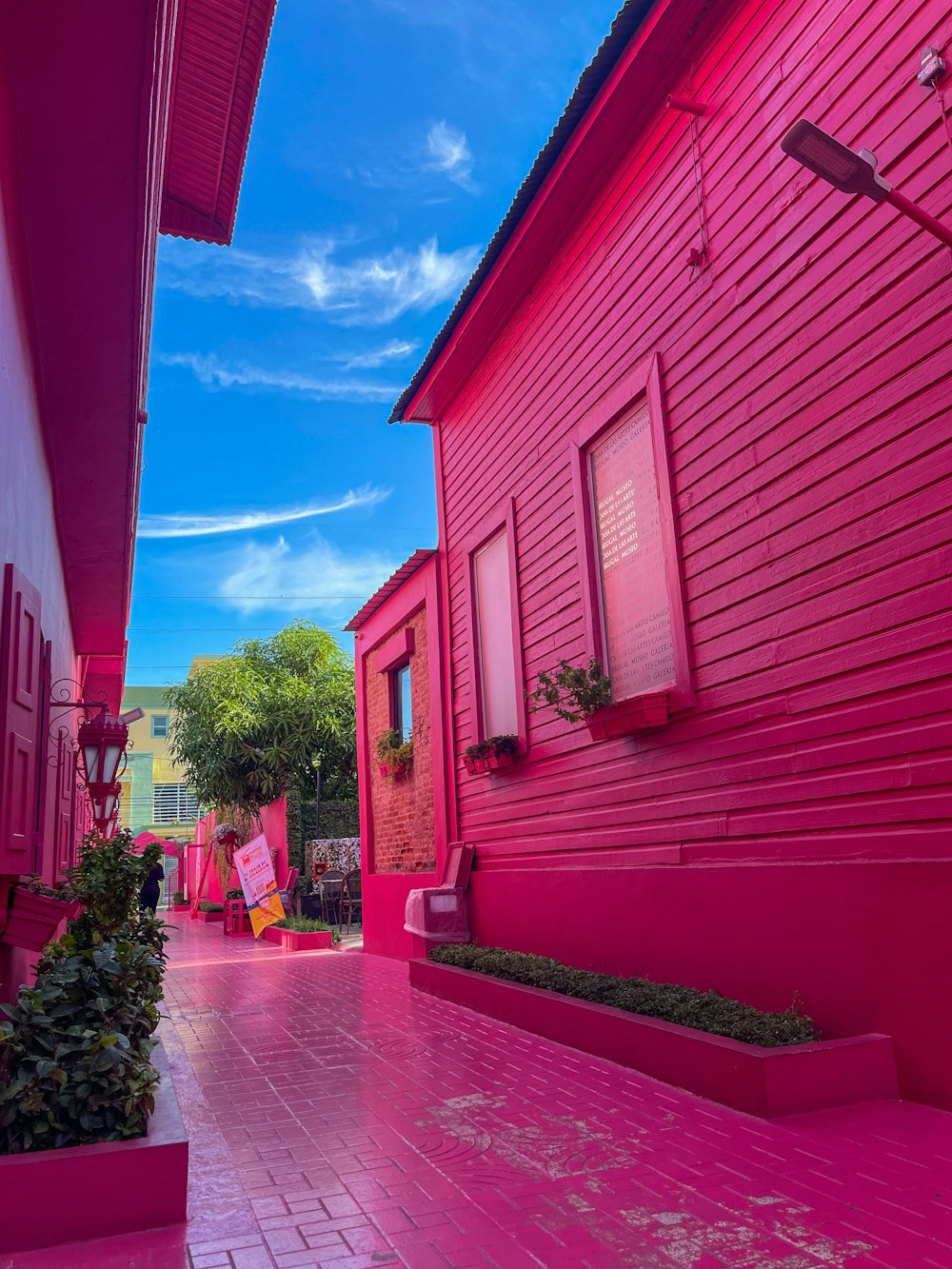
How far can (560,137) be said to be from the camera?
715 cm

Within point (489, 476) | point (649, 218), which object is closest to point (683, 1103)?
point (649, 218)

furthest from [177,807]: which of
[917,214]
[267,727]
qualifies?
[917,214]

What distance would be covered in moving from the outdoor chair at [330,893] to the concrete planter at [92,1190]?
1352 cm

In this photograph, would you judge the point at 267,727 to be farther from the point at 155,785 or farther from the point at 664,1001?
the point at 155,785

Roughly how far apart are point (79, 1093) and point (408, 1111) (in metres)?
1.77

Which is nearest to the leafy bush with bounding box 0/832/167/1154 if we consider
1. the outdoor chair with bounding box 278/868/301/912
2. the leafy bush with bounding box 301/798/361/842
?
the outdoor chair with bounding box 278/868/301/912

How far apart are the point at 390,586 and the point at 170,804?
3874 centimetres

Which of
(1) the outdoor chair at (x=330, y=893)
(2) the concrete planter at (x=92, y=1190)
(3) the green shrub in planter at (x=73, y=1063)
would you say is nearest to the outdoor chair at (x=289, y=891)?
(1) the outdoor chair at (x=330, y=893)

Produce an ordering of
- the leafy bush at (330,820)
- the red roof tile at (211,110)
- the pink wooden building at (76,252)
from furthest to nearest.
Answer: the leafy bush at (330,820)
the red roof tile at (211,110)
the pink wooden building at (76,252)

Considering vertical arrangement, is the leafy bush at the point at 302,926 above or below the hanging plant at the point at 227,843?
below

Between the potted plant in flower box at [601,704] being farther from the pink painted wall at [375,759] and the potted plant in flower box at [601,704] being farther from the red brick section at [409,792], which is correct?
the red brick section at [409,792]

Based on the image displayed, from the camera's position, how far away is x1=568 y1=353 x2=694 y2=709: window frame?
607 centimetres

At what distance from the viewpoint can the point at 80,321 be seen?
5082mm

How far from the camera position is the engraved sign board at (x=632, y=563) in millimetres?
6496
